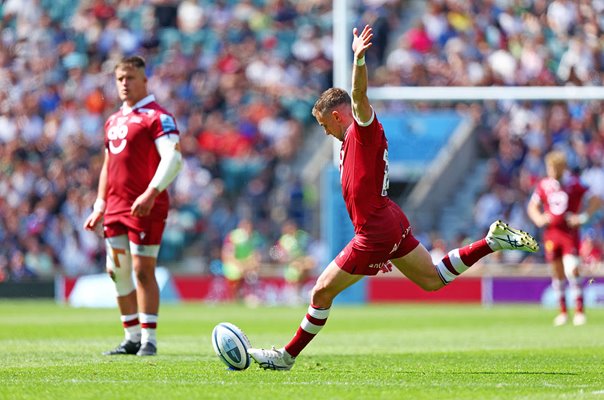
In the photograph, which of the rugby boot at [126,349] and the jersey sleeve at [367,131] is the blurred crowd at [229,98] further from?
the jersey sleeve at [367,131]

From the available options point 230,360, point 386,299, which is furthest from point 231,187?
point 230,360

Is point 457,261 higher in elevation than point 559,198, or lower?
lower

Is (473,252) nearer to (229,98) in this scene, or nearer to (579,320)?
(579,320)

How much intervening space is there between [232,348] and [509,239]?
85.8 inches

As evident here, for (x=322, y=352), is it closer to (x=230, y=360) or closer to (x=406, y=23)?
(x=230, y=360)

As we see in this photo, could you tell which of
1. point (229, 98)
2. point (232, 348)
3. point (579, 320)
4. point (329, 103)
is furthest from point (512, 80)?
point (232, 348)

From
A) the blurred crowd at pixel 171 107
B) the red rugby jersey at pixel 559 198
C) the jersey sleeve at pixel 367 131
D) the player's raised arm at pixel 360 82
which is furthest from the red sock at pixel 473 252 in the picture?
the blurred crowd at pixel 171 107

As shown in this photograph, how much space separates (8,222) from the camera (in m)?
26.6

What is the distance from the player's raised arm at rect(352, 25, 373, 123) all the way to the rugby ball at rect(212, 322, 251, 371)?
5.81 feet

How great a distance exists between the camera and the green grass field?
7.52m

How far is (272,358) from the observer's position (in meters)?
8.98

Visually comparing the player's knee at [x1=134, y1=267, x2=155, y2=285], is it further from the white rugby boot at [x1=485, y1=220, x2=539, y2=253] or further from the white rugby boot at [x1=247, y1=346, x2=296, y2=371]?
the white rugby boot at [x1=485, y1=220, x2=539, y2=253]

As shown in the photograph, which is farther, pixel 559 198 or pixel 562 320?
pixel 559 198

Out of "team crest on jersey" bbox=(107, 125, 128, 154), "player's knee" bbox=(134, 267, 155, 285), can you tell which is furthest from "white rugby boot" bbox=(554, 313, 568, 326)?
"team crest on jersey" bbox=(107, 125, 128, 154)
